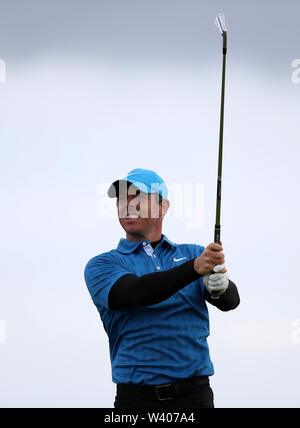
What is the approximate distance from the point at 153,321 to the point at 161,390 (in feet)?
0.62

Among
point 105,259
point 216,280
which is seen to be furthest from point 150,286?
point 105,259

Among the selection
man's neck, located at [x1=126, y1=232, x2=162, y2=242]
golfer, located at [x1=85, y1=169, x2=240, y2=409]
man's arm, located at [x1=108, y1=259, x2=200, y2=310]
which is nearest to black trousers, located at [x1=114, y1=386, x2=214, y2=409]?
golfer, located at [x1=85, y1=169, x2=240, y2=409]

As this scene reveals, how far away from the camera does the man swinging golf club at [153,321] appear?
1627mm

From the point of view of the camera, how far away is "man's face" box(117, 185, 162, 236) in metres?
1.86

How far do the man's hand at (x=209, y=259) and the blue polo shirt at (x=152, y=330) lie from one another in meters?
0.26

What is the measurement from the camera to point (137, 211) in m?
1.86

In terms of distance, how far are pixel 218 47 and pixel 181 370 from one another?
8.25ft

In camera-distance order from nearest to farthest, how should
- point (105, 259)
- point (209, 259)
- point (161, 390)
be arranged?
1. point (209, 259)
2. point (161, 390)
3. point (105, 259)

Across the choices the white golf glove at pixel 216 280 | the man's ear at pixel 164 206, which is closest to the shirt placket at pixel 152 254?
the man's ear at pixel 164 206

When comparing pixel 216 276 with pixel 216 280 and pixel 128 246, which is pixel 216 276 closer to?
pixel 216 280

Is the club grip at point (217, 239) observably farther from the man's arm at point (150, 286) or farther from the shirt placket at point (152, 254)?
the shirt placket at point (152, 254)

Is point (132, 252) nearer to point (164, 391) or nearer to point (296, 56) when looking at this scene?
point (164, 391)

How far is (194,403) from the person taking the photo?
1697 mm

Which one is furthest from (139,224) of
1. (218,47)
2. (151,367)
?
(218,47)
